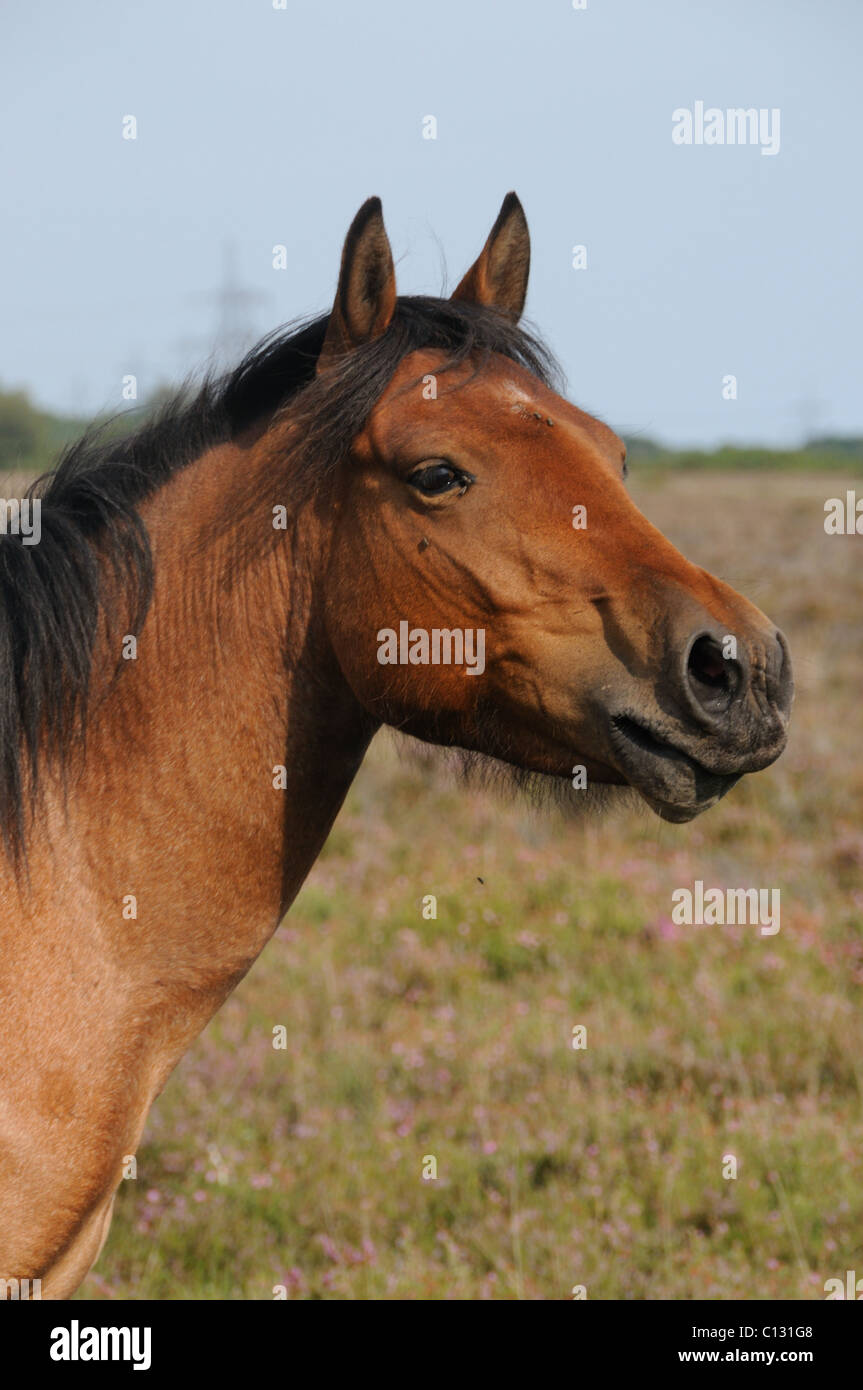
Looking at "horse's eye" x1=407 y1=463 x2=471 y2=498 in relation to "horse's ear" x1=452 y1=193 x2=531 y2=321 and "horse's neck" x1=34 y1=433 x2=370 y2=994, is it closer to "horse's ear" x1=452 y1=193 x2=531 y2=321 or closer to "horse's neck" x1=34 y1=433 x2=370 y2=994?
"horse's neck" x1=34 y1=433 x2=370 y2=994

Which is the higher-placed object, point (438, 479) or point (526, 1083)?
point (438, 479)

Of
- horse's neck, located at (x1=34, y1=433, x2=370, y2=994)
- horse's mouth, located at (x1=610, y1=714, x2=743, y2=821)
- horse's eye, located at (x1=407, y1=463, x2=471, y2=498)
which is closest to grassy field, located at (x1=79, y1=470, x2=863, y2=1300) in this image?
horse's neck, located at (x1=34, y1=433, x2=370, y2=994)

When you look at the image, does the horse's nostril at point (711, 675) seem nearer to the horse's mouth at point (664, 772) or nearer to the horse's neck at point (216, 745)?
the horse's mouth at point (664, 772)

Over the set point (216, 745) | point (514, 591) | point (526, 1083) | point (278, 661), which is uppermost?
point (514, 591)

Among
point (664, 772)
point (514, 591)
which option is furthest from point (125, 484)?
point (664, 772)

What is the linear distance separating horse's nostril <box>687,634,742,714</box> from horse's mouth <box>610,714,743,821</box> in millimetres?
139

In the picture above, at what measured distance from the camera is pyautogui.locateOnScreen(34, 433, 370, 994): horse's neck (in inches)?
124

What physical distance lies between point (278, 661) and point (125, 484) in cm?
68

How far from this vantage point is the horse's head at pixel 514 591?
2857mm

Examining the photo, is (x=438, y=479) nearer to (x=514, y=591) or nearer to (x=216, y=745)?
(x=514, y=591)

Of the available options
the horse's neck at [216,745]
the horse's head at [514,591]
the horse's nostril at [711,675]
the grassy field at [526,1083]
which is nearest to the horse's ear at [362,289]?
the horse's head at [514,591]

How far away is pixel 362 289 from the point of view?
323cm

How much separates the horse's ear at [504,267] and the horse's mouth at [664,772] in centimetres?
148

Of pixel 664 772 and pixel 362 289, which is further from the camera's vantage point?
pixel 362 289
